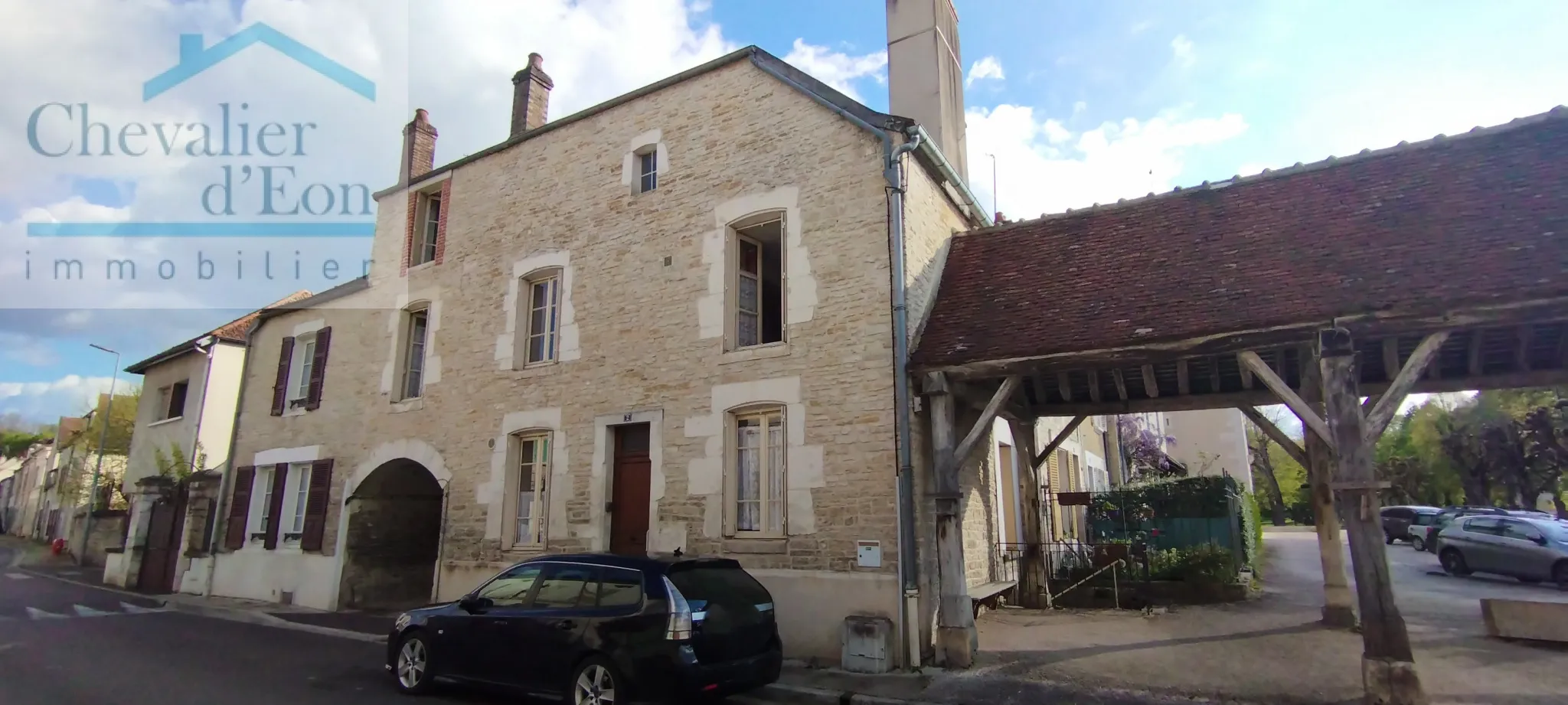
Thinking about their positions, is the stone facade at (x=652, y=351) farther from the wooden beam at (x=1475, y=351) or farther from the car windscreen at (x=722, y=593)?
the wooden beam at (x=1475, y=351)

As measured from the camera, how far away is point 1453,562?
16219mm

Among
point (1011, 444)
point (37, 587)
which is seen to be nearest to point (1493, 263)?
point (1011, 444)

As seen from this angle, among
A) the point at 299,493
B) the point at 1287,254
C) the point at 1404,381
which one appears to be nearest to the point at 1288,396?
the point at 1404,381

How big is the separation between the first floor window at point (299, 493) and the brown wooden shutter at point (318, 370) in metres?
1.18

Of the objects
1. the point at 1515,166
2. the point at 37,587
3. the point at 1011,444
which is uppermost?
the point at 1515,166

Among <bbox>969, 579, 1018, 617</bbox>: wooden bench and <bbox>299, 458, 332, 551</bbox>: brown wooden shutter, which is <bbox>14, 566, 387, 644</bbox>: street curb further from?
<bbox>969, 579, 1018, 617</bbox>: wooden bench

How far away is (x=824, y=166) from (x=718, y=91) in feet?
7.82

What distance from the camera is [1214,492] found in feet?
47.9

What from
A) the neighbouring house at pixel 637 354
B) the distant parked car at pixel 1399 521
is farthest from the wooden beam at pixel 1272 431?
the distant parked car at pixel 1399 521

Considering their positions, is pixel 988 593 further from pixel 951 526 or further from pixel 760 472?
pixel 760 472

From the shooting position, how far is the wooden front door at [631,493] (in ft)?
34.6

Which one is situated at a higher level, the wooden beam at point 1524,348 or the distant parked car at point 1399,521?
the wooden beam at point 1524,348

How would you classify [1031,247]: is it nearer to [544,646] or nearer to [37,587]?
[544,646]

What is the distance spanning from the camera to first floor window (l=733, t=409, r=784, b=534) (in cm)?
934
